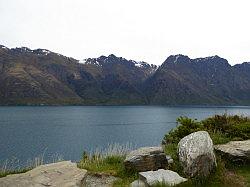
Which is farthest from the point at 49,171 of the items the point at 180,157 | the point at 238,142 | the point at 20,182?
the point at 238,142

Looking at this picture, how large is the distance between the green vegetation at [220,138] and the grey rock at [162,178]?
447 mm

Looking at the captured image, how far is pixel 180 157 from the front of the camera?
49.4ft

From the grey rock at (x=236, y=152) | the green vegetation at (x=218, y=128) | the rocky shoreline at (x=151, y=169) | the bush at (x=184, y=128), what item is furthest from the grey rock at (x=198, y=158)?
the bush at (x=184, y=128)

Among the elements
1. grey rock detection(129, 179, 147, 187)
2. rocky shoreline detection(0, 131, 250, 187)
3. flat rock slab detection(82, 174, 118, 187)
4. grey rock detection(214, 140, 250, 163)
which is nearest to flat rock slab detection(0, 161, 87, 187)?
rocky shoreline detection(0, 131, 250, 187)

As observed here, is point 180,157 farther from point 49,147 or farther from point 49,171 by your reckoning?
point 49,147

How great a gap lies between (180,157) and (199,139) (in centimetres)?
118

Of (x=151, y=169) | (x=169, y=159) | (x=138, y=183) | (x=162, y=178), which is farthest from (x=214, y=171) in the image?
(x=138, y=183)

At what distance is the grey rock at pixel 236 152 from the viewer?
16.1 m

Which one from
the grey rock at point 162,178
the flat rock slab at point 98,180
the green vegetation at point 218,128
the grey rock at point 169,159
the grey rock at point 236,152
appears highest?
the green vegetation at point 218,128

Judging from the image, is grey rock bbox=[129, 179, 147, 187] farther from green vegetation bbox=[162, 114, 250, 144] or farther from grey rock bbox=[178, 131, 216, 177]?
green vegetation bbox=[162, 114, 250, 144]

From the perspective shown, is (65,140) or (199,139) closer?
(199,139)

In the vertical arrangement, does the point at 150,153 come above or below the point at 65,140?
above

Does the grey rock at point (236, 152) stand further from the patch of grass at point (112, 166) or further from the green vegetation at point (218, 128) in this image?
the patch of grass at point (112, 166)

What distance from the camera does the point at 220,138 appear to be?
18547 mm
